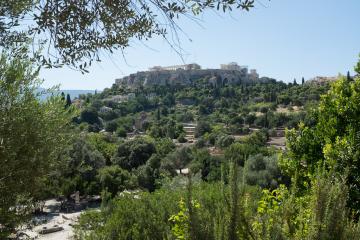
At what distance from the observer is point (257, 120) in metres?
74.1

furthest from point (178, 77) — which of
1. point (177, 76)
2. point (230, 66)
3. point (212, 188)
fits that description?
point (212, 188)

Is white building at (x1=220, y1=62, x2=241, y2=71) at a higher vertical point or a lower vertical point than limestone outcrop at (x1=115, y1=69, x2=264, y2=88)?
higher

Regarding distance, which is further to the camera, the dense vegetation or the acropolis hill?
the acropolis hill

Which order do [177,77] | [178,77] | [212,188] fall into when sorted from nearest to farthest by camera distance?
1. [212,188]
2. [177,77]
3. [178,77]

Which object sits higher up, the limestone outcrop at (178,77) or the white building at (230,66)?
the white building at (230,66)

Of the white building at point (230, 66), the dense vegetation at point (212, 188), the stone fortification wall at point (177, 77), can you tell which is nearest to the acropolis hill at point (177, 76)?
the stone fortification wall at point (177, 77)

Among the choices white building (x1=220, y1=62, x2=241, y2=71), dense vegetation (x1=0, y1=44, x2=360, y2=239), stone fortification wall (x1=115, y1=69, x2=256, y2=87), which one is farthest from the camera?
white building (x1=220, y1=62, x2=241, y2=71)

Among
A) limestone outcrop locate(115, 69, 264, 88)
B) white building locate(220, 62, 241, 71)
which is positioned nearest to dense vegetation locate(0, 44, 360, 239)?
limestone outcrop locate(115, 69, 264, 88)

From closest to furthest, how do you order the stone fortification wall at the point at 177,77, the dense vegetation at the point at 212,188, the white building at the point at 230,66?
the dense vegetation at the point at 212,188 < the stone fortification wall at the point at 177,77 < the white building at the point at 230,66

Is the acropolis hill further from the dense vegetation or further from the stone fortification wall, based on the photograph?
the dense vegetation

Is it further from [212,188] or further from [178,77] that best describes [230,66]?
[212,188]

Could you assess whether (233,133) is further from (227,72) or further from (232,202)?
(227,72)

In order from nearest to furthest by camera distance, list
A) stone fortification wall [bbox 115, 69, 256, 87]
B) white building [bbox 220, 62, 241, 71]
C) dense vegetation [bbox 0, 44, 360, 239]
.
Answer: dense vegetation [bbox 0, 44, 360, 239] < stone fortification wall [bbox 115, 69, 256, 87] < white building [bbox 220, 62, 241, 71]

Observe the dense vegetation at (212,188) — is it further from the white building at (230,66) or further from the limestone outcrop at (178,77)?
the white building at (230,66)
